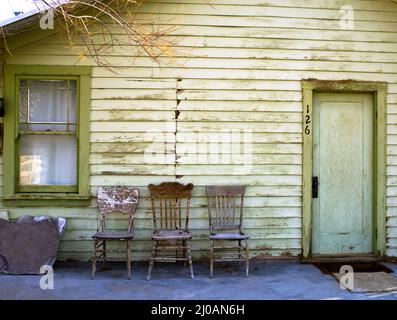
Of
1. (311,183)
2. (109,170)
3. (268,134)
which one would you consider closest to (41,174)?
(109,170)

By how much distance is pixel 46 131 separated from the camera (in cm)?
624

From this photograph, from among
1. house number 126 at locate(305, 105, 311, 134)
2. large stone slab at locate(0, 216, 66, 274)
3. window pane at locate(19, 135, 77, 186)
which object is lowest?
large stone slab at locate(0, 216, 66, 274)

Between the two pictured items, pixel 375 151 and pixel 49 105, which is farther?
pixel 375 151

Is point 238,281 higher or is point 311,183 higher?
point 311,183

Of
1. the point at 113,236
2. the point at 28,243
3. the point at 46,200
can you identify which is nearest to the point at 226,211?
the point at 113,236

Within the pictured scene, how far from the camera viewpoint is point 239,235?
18.9 ft

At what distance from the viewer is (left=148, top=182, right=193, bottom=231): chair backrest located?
6.13 meters

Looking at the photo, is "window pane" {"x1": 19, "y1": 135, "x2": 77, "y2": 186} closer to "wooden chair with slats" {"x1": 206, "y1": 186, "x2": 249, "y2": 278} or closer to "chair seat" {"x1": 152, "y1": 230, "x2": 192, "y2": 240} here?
"chair seat" {"x1": 152, "y1": 230, "x2": 192, "y2": 240}

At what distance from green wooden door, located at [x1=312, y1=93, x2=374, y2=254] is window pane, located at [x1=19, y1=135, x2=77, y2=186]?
3.14 metres

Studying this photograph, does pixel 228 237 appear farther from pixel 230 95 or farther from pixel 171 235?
pixel 230 95

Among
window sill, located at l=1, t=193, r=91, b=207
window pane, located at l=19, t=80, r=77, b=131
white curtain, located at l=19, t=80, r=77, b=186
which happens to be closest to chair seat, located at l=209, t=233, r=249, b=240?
window sill, located at l=1, t=193, r=91, b=207

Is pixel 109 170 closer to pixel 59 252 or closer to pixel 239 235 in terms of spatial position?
pixel 59 252

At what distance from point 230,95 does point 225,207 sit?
1422 mm

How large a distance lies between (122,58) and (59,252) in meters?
2.55
